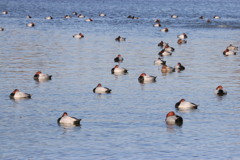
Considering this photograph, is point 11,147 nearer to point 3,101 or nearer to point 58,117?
point 58,117

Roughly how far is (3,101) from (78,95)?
5024mm

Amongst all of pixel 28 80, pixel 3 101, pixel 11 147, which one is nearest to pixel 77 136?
pixel 11 147

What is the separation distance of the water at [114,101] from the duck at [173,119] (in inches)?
13.4

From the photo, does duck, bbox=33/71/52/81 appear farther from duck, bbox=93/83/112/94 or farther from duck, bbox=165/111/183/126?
duck, bbox=165/111/183/126

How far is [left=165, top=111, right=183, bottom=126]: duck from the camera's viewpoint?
33.9 meters

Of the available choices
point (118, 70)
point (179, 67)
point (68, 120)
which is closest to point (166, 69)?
point (179, 67)

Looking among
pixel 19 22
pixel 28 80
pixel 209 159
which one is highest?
pixel 19 22

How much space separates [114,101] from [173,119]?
7311 mm

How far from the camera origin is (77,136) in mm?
31406

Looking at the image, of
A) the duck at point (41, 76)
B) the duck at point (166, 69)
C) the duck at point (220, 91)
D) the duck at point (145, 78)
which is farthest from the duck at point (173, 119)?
the duck at point (166, 69)

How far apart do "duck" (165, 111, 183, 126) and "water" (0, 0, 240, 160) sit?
0.34 m

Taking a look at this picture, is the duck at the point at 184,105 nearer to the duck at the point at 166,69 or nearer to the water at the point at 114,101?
the water at the point at 114,101

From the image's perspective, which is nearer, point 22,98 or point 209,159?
point 209,159

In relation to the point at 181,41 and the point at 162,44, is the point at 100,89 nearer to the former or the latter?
the point at 162,44
